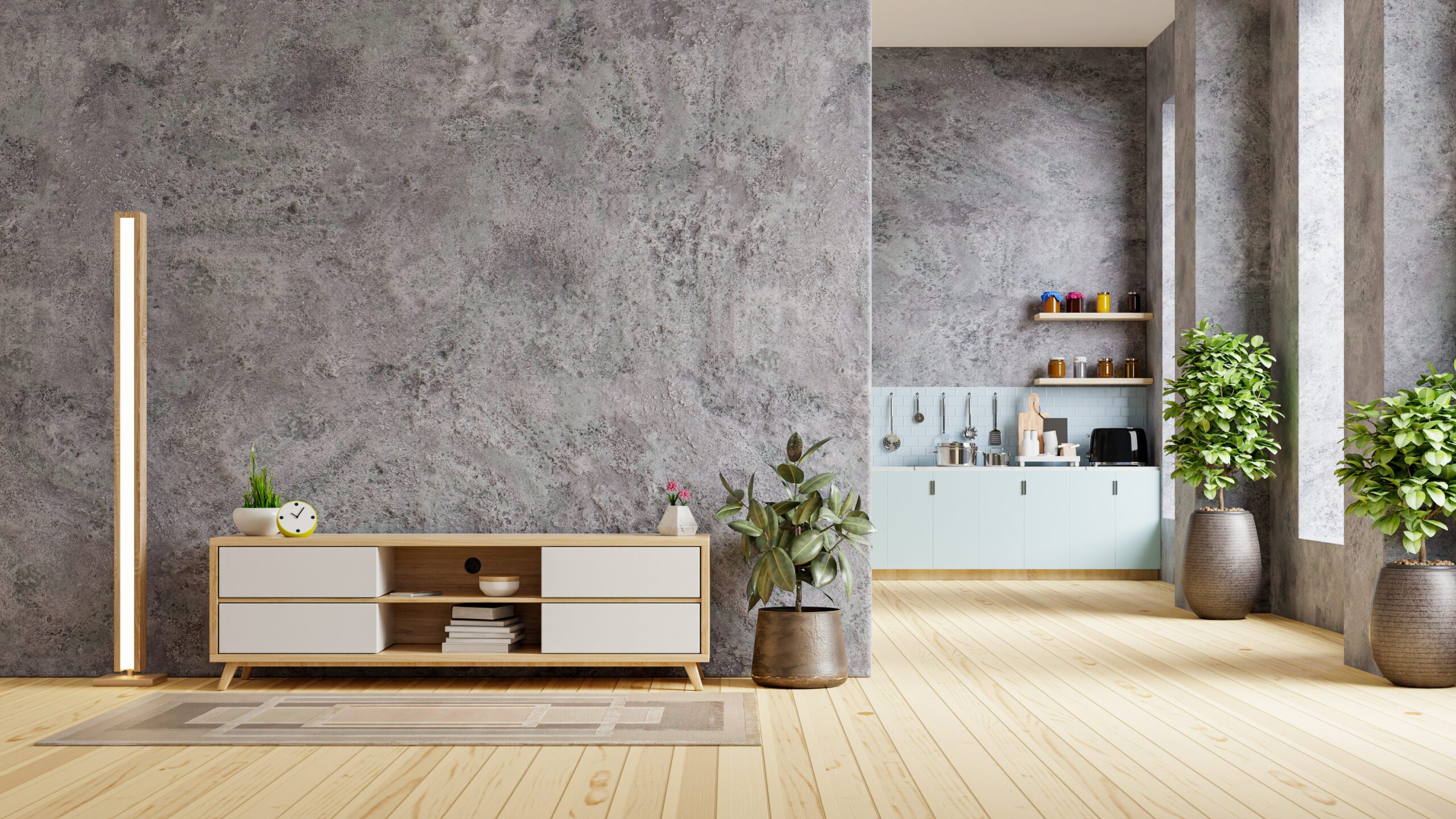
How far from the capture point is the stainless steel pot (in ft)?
28.0

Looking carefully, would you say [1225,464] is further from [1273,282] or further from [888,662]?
[888,662]

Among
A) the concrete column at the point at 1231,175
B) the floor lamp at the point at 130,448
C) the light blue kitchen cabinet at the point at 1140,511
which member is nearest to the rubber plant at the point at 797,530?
the floor lamp at the point at 130,448

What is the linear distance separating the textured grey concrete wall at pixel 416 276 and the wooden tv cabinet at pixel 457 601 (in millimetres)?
345

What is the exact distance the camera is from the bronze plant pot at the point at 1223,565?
6191 millimetres

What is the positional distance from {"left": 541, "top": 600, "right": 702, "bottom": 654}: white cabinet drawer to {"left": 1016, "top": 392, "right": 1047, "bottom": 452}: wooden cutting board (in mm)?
5057

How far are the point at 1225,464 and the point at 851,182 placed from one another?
9.94ft

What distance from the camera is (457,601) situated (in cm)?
436

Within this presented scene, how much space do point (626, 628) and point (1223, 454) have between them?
3729 mm

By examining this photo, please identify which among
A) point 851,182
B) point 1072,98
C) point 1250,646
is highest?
point 1072,98

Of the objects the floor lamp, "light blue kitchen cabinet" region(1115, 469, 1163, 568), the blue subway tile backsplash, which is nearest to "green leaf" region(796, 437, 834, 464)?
the floor lamp

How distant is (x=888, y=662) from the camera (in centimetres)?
493

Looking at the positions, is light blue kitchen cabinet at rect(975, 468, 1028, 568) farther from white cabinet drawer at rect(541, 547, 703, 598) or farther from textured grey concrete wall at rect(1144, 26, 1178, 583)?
white cabinet drawer at rect(541, 547, 703, 598)

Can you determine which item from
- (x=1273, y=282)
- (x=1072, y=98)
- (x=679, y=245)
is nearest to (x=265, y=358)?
(x=679, y=245)

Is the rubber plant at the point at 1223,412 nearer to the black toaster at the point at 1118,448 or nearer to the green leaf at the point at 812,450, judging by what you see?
the black toaster at the point at 1118,448
